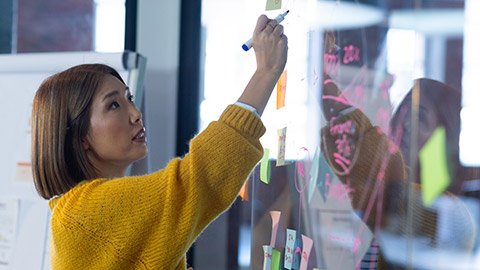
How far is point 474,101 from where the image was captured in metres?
0.52

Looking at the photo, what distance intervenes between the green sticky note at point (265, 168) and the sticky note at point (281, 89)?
0.15 metres

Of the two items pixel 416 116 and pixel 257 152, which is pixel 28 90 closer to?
pixel 257 152

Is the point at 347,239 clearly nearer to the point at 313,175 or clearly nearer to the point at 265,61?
the point at 313,175

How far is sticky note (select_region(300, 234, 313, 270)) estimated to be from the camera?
0.95 m

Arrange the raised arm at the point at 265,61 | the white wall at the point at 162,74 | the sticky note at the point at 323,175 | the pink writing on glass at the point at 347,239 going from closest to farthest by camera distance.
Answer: the pink writing on glass at the point at 347,239 < the sticky note at the point at 323,175 < the raised arm at the point at 265,61 < the white wall at the point at 162,74

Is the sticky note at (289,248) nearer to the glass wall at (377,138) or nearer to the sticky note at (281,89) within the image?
the glass wall at (377,138)

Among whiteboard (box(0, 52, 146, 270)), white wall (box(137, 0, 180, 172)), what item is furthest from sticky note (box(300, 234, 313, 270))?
white wall (box(137, 0, 180, 172))

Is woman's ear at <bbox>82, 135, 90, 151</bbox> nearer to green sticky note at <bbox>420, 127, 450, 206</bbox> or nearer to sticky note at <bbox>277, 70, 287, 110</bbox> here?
sticky note at <bbox>277, 70, 287, 110</bbox>

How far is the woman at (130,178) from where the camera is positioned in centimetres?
94

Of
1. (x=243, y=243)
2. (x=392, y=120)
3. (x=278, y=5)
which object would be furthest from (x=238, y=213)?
(x=392, y=120)

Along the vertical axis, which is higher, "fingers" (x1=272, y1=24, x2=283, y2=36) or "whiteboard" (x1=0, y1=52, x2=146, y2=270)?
"fingers" (x1=272, y1=24, x2=283, y2=36)

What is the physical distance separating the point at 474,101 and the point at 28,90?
1670 millimetres

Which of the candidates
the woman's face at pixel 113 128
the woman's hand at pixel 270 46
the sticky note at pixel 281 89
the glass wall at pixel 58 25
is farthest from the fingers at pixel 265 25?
the glass wall at pixel 58 25

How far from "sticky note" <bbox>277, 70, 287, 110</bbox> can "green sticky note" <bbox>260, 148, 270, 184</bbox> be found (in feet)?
0.48
